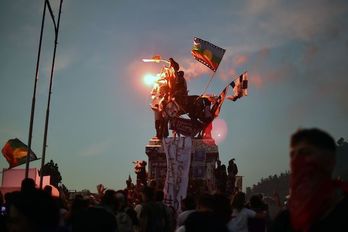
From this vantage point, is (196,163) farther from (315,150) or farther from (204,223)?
(315,150)

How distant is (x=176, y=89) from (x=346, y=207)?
98.9ft

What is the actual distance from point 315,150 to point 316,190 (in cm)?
28

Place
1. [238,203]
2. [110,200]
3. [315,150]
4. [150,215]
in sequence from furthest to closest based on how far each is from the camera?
[150,215] < [238,203] < [110,200] < [315,150]

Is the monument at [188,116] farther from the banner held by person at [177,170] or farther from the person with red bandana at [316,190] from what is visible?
the person with red bandana at [316,190]

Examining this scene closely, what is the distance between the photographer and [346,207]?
313cm

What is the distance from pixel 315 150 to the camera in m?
3.21

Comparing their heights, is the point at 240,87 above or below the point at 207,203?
above

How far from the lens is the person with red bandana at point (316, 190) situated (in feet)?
10.2

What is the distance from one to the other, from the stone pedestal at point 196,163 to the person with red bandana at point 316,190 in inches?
1025

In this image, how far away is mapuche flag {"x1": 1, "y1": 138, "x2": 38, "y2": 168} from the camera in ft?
74.7

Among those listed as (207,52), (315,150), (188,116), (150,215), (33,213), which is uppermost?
(207,52)

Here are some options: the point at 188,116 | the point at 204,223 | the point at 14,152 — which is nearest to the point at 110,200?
the point at 204,223

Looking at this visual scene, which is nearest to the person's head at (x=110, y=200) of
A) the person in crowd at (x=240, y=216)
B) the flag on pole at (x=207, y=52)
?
the person in crowd at (x=240, y=216)

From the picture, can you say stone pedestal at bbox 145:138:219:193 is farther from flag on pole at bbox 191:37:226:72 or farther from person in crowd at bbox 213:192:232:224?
person in crowd at bbox 213:192:232:224
